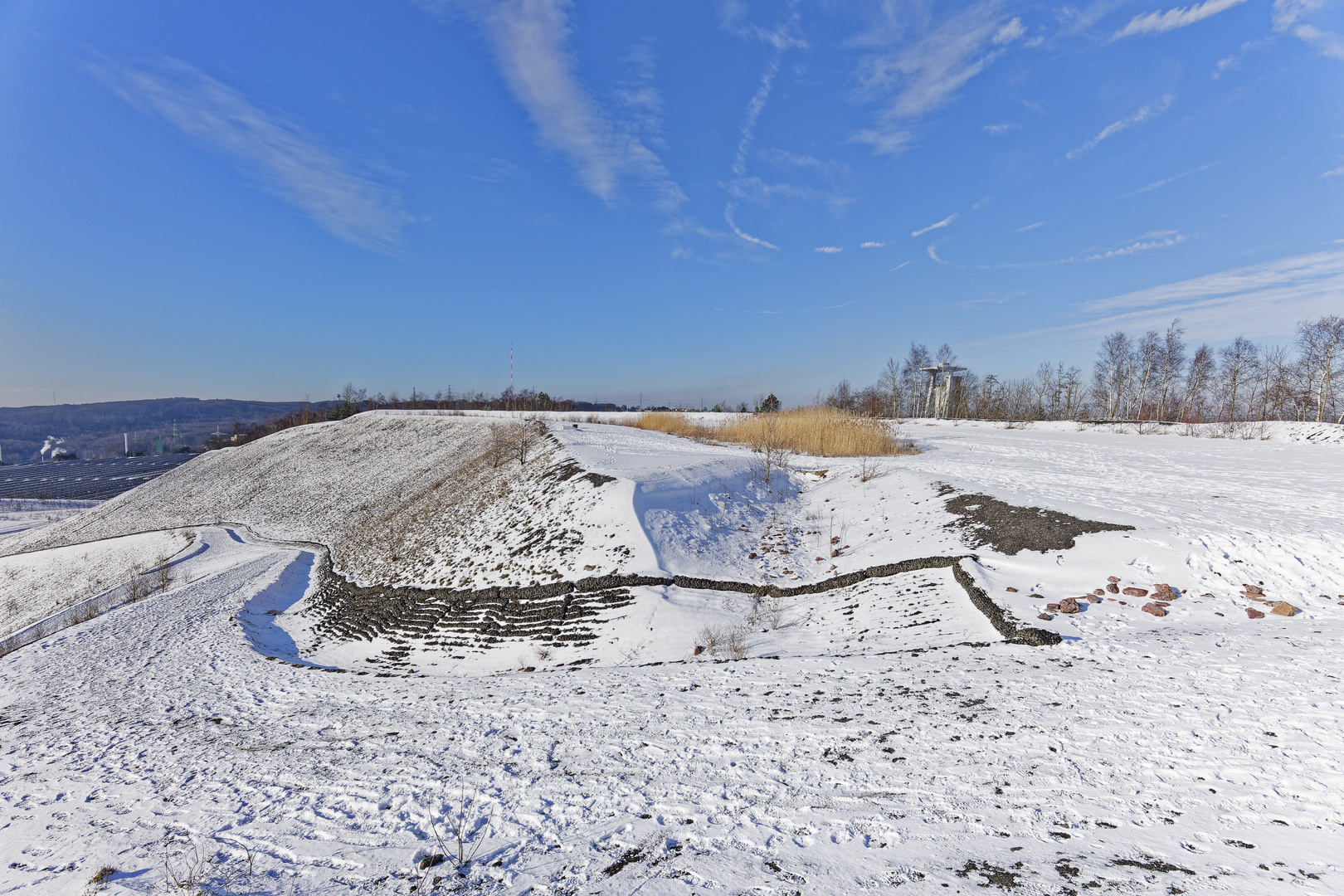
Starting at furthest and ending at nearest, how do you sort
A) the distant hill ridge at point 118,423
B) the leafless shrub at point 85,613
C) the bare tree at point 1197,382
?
1. the distant hill ridge at point 118,423
2. the bare tree at point 1197,382
3. the leafless shrub at point 85,613

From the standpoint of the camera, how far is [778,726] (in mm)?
4832

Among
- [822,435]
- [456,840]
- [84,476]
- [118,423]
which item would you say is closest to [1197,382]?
[822,435]

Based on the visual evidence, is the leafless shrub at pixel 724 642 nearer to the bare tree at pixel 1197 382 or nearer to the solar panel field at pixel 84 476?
the bare tree at pixel 1197 382

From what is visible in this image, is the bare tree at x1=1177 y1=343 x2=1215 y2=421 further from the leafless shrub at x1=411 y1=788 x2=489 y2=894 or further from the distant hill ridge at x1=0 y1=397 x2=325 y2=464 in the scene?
the distant hill ridge at x1=0 y1=397 x2=325 y2=464

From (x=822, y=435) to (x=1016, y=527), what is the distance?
508 inches

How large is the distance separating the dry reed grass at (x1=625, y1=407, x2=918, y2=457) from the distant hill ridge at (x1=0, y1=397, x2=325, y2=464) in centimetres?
12014

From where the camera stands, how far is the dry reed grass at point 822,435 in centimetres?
2172

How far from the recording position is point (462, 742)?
5.15m

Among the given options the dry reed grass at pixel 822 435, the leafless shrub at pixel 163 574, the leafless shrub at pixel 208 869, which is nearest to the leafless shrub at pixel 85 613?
the leafless shrub at pixel 163 574

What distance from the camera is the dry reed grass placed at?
2172cm

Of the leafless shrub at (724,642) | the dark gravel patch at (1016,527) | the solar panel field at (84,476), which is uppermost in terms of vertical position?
the dark gravel patch at (1016,527)

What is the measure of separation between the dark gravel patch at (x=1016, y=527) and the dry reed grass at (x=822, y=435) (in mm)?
8581

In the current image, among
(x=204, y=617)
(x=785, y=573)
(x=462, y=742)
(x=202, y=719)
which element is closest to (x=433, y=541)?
(x=204, y=617)

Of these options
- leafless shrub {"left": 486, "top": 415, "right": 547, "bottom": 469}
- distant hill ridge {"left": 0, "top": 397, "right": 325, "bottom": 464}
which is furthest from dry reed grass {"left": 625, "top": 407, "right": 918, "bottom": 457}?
distant hill ridge {"left": 0, "top": 397, "right": 325, "bottom": 464}
